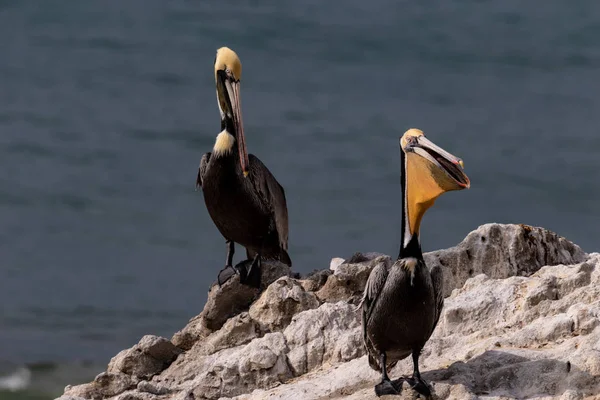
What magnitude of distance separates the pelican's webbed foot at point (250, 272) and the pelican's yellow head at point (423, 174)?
8.91ft

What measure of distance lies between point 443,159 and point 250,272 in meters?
3.07

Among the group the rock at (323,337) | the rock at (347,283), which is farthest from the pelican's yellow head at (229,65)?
the rock at (323,337)

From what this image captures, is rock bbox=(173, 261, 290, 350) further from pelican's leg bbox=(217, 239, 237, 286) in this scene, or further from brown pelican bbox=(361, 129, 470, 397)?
brown pelican bbox=(361, 129, 470, 397)

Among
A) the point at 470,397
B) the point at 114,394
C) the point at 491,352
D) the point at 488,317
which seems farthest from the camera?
the point at 114,394

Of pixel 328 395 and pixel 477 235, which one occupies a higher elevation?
pixel 477 235

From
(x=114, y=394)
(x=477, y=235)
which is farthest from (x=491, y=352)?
(x=114, y=394)

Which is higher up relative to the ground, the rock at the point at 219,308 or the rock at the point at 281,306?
the rock at the point at 219,308

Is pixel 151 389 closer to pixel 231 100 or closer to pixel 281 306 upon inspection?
pixel 281 306

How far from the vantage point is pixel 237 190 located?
1169 cm

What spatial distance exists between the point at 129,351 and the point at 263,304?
1015mm

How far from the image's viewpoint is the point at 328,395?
27.9ft

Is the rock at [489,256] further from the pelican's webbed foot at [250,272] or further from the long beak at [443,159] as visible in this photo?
the long beak at [443,159]

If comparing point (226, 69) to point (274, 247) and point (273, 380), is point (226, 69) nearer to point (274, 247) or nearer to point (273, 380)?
point (274, 247)

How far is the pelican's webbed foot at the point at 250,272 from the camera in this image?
1084 centimetres
